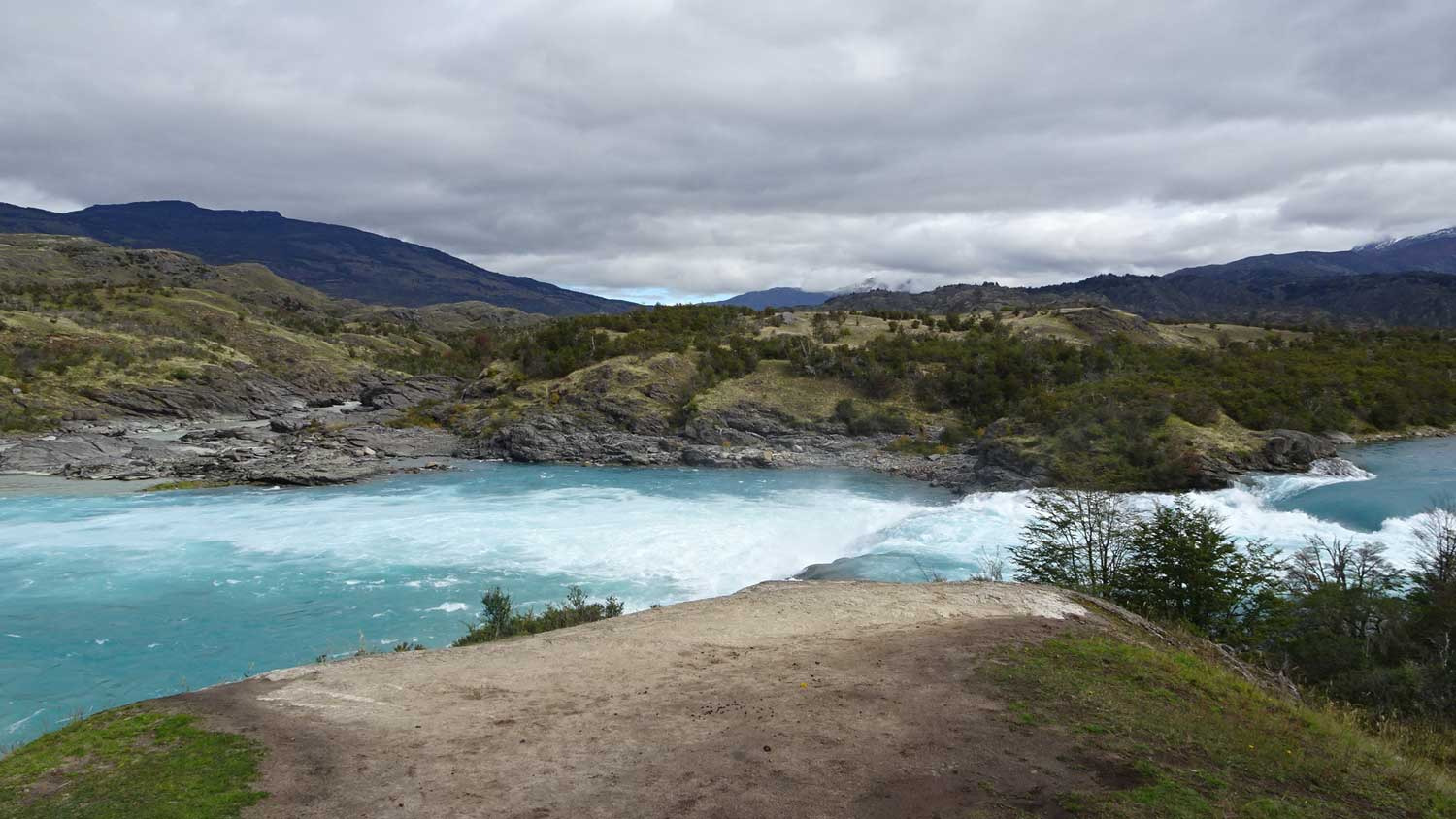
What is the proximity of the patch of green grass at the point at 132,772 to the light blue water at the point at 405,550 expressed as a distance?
6544 mm

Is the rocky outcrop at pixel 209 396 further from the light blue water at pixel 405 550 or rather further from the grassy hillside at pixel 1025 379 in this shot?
the light blue water at pixel 405 550

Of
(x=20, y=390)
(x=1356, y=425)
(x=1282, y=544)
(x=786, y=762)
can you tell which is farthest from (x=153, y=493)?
(x=1356, y=425)

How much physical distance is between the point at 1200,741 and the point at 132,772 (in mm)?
8798

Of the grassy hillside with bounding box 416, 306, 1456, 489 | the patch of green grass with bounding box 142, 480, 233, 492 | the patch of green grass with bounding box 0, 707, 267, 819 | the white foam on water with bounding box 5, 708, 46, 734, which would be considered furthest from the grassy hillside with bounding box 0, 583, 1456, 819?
the patch of green grass with bounding box 142, 480, 233, 492

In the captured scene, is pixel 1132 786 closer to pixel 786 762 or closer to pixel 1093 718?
pixel 1093 718

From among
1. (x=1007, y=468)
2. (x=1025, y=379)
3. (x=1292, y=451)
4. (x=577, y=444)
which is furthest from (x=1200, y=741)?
(x=1025, y=379)

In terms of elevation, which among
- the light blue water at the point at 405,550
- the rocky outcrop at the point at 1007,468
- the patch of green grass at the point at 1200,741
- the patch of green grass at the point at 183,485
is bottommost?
the light blue water at the point at 405,550

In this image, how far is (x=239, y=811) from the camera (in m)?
5.38

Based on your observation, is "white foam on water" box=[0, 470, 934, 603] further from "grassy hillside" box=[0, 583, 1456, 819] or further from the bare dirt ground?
"grassy hillside" box=[0, 583, 1456, 819]

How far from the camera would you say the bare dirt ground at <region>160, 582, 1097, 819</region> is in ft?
18.8

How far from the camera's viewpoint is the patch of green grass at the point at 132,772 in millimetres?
5363

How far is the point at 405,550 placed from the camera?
70.9 ft

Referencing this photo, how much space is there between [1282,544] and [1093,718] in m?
16.8

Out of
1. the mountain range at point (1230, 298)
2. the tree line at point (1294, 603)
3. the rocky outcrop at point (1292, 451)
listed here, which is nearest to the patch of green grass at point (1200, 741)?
the tree line at point (1294, 603)
